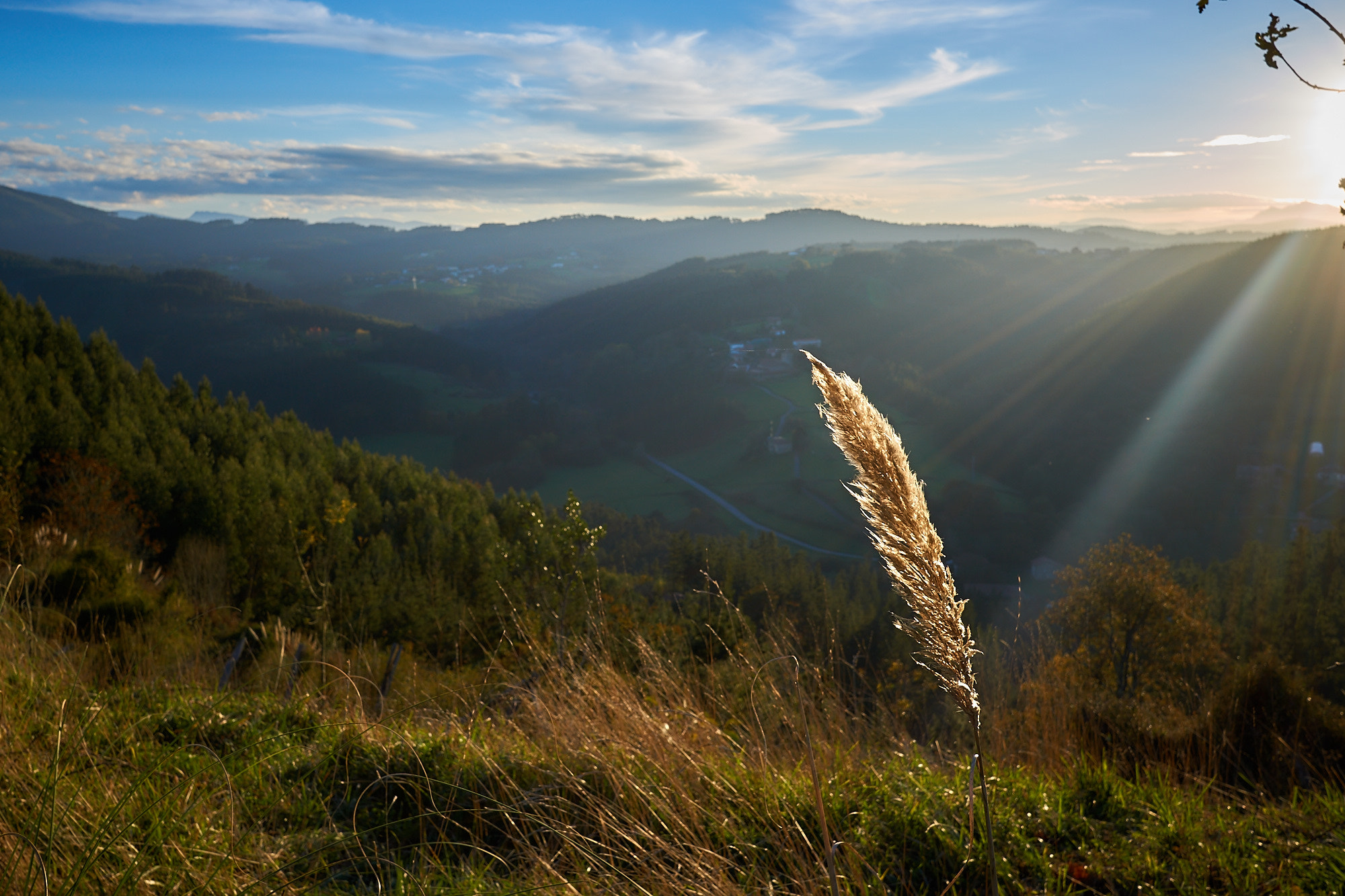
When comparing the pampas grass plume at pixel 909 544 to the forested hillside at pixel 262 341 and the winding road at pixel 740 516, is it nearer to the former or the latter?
the winding road at pixel 740 516

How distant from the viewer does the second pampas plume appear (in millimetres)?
1229

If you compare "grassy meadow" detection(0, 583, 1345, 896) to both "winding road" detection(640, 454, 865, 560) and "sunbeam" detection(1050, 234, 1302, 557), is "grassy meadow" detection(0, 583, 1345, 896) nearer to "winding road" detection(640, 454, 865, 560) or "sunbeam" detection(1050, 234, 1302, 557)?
"winding road" detection(640, 454, 865, 560)

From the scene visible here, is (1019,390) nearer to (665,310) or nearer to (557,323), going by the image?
(665,310)

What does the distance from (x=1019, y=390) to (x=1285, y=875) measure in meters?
100

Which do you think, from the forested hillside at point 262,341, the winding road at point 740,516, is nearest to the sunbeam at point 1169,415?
the winding road at point 740,516

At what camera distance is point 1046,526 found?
6556cm

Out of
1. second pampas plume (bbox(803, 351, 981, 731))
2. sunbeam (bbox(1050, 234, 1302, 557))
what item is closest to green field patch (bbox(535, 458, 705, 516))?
sunbeam (bbox(1050, 234, 1302, 557))

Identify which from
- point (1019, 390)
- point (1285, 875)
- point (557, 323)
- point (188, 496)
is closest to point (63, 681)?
point (1285, 875)

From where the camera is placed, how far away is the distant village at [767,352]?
355ft

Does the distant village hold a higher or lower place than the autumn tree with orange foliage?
higher

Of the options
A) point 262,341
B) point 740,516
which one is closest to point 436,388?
point 262,341

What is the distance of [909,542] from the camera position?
4.14 feet

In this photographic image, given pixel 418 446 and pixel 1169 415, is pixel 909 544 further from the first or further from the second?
pixel 418 446

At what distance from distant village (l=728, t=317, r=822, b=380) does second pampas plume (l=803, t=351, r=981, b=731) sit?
10076cm
